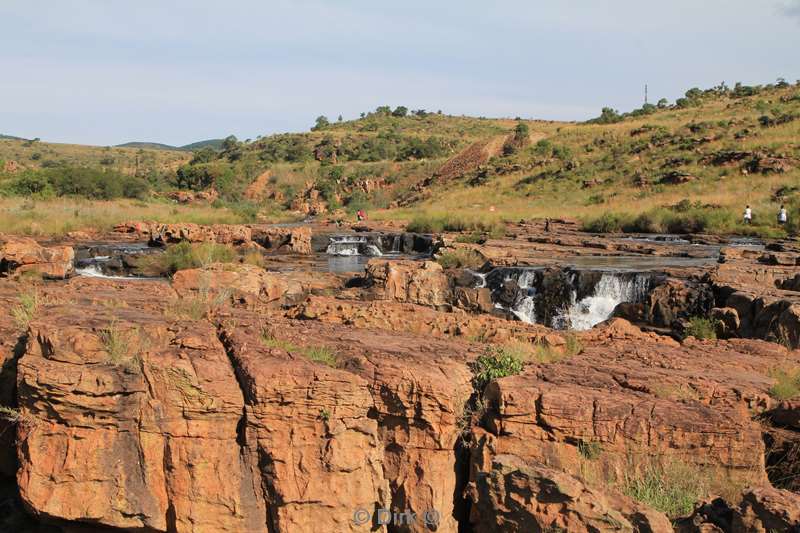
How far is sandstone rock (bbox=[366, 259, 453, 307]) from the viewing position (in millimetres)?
14266

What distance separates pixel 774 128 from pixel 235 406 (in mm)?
43287

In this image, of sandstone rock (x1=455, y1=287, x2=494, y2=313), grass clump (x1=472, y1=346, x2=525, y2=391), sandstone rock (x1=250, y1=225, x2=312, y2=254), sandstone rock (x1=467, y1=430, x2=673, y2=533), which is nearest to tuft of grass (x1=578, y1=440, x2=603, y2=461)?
sandstone rock (x1=467, y1=430, x2=673, y2=533)

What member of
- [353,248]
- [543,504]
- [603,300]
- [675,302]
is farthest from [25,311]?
[353,248]

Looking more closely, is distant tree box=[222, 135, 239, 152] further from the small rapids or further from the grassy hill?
the small rapids

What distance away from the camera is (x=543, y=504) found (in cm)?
453

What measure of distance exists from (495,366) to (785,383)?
2506 mm

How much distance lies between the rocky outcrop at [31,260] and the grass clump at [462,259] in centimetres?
996

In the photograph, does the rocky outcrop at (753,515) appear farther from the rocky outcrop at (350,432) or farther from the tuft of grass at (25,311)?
the tuft of grass at (25,311)

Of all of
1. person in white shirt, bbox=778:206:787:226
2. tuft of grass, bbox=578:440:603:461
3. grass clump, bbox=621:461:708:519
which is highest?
person in white shirt, bbox=778:206:787:226

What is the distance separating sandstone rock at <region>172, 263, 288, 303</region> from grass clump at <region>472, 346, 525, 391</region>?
20.4 ft

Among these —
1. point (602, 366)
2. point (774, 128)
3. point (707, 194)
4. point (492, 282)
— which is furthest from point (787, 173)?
point (602, 366)

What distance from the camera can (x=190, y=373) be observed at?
17.0ft

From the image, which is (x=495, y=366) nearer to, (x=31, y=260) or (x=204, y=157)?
(x=31, y=260)

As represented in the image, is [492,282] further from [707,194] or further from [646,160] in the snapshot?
[646,160]
